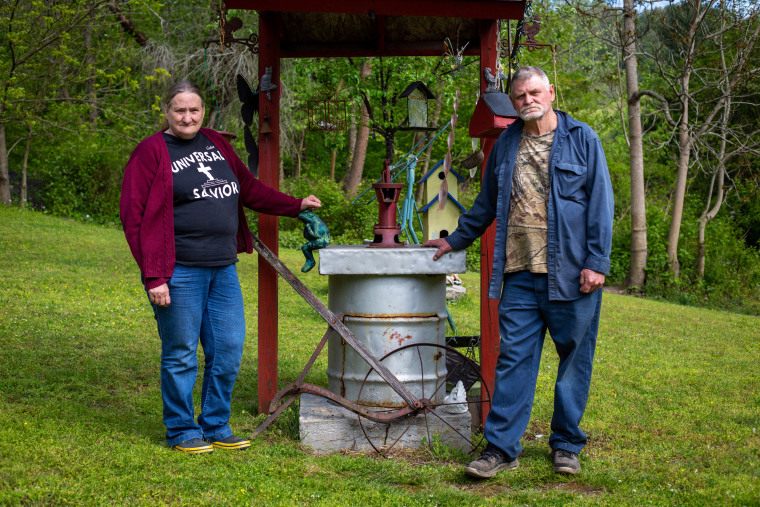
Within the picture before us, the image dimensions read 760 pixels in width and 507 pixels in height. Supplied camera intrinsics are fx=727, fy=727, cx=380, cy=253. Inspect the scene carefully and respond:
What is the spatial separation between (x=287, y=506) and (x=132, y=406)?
1888mm

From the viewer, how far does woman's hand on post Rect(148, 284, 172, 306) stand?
3.66 m

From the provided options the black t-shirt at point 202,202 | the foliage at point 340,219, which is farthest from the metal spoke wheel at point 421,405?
the foliage at point 340,219

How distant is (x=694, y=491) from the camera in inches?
136

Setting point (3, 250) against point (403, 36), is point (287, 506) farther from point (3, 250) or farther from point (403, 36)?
point (3, 250)

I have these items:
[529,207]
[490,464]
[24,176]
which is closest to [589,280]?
[529,207]

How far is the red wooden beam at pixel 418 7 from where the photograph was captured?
4113mm

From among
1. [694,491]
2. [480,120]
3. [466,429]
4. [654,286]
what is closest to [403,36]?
[480,120]

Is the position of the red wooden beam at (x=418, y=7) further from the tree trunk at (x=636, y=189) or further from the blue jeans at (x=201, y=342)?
the tree trunk at (x=636, y=189)

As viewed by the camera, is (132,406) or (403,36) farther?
(403,36)

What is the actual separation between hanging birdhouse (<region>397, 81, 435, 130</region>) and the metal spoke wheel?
6.37 feet

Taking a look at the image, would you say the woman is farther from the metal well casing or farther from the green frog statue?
the metal well casing

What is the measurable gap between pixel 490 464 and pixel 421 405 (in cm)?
52

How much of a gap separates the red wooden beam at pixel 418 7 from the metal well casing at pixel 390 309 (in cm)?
136

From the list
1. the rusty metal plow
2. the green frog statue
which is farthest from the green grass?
the green frog statue
